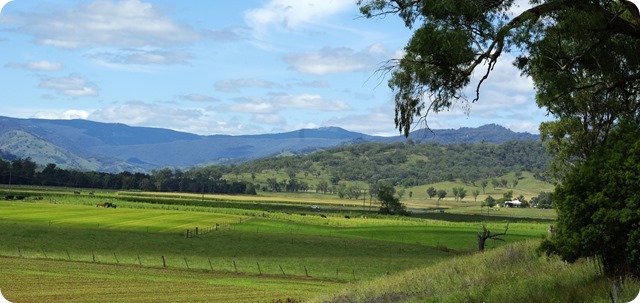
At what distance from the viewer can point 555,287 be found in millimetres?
17562

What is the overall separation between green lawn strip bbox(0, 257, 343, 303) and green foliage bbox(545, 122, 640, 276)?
22.8 metres

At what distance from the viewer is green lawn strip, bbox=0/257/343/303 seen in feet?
127

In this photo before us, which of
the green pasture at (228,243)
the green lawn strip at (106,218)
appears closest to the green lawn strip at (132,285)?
the green pasture at (228,243)

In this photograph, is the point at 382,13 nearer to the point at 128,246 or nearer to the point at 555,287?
the point at 555,287

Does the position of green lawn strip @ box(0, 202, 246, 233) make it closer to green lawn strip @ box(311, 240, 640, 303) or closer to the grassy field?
the grassy field

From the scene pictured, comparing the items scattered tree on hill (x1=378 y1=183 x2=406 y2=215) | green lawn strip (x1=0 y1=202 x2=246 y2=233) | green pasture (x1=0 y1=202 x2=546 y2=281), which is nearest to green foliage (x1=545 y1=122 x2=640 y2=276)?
green pasture (x1=0 y1=202 x2=546 y2=281)

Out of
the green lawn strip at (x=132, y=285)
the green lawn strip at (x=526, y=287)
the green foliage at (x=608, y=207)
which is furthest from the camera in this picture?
the green lawn strip at (x=132, y=285)

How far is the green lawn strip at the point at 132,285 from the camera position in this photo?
38.8 m

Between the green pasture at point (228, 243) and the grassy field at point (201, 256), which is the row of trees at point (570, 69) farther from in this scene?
the green pasture at point (228, 243)

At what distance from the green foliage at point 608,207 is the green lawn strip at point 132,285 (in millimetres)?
22834

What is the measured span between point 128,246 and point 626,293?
222ft

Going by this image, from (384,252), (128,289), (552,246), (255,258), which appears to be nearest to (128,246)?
(255,258)

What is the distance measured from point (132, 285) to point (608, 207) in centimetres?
3401

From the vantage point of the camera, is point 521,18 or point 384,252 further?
point 384,252
